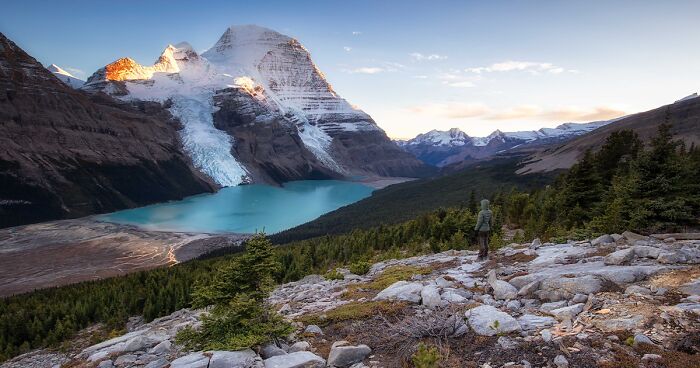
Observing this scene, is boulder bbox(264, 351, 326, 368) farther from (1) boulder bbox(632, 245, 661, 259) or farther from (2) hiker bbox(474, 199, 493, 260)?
(2) hiker bbox(474, 199, 493, 260)

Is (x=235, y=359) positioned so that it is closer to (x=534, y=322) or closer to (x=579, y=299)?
(x=534, y=322)

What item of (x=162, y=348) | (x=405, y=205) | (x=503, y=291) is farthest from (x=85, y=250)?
(x=503, y=291)

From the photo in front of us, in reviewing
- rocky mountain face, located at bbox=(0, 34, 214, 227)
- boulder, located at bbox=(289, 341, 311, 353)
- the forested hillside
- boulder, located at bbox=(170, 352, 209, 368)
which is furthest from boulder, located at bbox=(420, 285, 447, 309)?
rocky mountain face, located at bbox=(0, 34, 214, 227)

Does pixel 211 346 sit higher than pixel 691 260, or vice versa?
pixel 691 260

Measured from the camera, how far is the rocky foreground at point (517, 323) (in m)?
7.43

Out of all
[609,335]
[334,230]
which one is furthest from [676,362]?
[334,230]

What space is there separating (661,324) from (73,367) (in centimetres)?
1556

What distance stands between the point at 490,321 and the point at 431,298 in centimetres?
255

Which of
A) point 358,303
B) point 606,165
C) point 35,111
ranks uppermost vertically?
point 35,111

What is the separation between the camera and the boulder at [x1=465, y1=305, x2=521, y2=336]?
870 cm

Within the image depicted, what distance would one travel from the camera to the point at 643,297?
895 cm

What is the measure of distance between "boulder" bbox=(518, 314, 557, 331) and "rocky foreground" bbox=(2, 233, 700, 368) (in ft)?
0.07

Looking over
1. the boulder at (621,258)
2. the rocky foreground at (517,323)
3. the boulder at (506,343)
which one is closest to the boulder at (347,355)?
the rocky foreground at (517,323)

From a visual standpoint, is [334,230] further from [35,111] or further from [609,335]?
[35,111]
